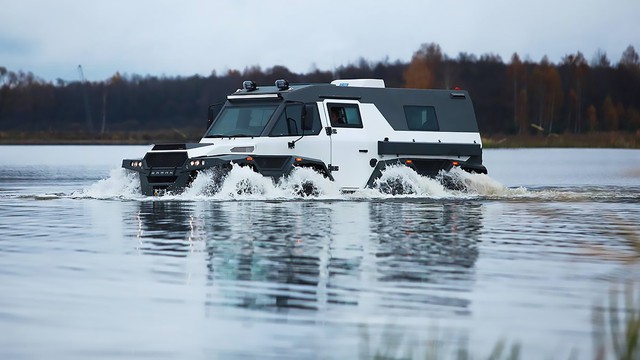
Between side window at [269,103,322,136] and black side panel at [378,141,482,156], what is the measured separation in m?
1.44

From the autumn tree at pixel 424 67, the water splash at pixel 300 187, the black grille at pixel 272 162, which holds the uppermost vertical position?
the autumn tree at pixel 424 67

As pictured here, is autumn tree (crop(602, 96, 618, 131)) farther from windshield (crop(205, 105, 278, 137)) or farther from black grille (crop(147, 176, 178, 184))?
black grille (crop(147, 176, 178, 184))

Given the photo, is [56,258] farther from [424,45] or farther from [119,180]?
[424,45]

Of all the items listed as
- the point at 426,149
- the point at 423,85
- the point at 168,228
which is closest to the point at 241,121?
the point at 426,149

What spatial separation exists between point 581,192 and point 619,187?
150 inches

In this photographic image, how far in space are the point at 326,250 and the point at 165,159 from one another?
10.4 m

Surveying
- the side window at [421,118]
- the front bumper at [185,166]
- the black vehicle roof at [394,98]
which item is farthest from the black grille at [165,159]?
the side window at [421,118]

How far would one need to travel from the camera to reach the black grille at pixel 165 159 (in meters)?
24.5

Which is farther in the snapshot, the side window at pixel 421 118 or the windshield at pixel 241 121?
the side window at pixel 421 118

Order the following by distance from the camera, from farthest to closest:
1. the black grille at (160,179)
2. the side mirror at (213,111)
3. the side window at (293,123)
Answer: the side mirror at (213,111)
the side window at (293,123)
the black grille at (160,179)

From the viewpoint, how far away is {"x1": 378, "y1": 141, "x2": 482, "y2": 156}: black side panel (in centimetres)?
2575

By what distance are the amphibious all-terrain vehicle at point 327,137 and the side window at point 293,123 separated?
19 millimetres

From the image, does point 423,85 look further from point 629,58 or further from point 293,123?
point 293,123

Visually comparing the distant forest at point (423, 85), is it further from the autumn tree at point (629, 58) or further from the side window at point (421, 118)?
the side window at point (421, 118)
